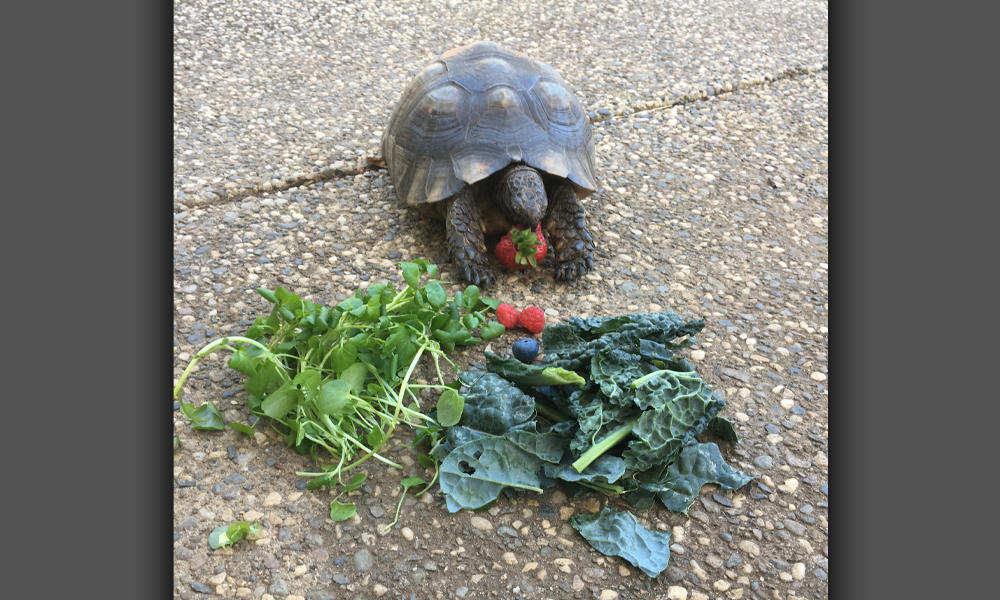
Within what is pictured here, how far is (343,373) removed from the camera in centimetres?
251

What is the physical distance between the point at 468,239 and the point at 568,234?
0.46 metres

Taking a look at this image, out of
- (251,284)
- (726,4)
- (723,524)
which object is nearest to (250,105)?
(251,284)

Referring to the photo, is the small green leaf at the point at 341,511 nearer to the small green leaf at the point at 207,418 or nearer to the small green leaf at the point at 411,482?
the small green leaf at the point at 411,482

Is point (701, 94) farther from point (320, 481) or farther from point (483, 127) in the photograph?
point (320, 481)

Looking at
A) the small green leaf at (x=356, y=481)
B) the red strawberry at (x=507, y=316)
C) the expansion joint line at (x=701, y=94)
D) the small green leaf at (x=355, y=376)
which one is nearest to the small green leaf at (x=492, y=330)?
the red strawberry at (x=507, y=316)

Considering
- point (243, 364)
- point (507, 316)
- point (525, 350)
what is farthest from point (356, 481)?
point (507, 316)

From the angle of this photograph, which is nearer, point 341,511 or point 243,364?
point 341,511

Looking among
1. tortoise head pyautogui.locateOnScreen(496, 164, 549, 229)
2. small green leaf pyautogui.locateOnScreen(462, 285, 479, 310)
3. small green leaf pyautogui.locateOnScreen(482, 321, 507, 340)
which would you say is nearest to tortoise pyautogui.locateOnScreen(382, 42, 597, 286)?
tortoise head pyautogui.locateOnScreen(496, 164, 549, 229)

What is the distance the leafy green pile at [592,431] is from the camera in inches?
92.4

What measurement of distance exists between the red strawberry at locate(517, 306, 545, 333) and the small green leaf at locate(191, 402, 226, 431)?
118 cm

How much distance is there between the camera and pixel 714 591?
7.02ft

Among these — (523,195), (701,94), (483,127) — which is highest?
(701,94)

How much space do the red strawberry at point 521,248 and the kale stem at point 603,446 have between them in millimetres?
1201

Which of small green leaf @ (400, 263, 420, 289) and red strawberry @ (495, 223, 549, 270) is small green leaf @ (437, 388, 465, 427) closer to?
small green leaf @ (400, 263, 420, 289)
